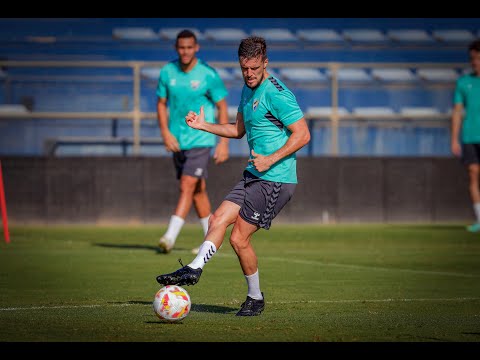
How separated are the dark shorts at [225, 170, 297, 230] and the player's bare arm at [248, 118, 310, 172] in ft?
0.84

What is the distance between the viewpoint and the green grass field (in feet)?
25.5

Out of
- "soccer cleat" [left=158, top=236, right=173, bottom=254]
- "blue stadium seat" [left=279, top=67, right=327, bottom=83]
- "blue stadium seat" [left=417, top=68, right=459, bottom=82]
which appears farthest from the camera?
"blue stadium seat" [left=417, top=68, right=459, bottom=82]

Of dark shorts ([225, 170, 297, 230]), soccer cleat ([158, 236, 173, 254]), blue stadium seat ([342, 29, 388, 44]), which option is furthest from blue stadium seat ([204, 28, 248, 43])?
dark shorts ([225, 170, 297, 230])

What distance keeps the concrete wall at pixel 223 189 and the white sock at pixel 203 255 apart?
12159 mm

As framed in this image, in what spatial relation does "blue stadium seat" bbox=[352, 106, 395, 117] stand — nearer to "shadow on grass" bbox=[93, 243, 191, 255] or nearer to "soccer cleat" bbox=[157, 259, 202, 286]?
"shadow on grass" bbox=[93, 243, 191, 255]

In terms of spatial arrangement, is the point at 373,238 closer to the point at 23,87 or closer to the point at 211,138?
the point at 211,138

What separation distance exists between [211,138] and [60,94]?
8.85 meters

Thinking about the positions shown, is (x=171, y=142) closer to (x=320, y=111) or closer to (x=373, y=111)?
(x=320, y=111)

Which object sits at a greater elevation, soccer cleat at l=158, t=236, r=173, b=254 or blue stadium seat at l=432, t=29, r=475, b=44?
blue stadium seat at l=432, t=29, r=475, b=44

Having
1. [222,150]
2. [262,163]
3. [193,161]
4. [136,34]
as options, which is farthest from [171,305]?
[136,34]

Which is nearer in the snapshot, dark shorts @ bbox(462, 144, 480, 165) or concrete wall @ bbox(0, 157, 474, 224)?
dark shorts @ bbox(462, 144, 480, 165)

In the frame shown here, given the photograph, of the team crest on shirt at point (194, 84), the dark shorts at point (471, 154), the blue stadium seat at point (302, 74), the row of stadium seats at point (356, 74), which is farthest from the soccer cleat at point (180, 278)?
the blue stadium seat at point (302, 74)

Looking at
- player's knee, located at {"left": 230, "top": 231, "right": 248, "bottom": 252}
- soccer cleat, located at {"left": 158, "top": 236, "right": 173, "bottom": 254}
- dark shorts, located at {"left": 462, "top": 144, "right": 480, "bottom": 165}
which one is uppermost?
player's knee, located at {"left": 230, "top": 231, "right": 248, "bottom": 252}

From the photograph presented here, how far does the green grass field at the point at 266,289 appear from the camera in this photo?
25.5ft
